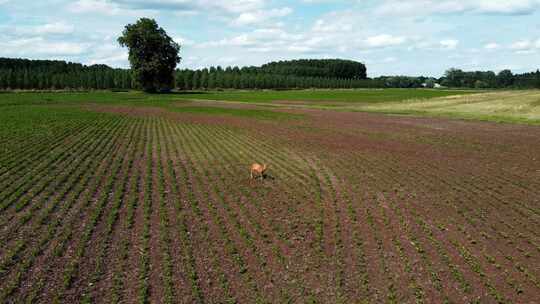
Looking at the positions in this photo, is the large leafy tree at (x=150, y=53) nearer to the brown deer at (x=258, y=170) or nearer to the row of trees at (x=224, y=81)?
the row of trees at (x=224, y=81)

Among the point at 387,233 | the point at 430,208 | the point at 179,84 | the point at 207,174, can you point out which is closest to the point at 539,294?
the point at 387,233

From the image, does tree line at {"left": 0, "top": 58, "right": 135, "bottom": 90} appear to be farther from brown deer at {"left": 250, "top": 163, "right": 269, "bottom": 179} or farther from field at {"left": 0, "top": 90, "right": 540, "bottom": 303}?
brown deer at {"left": 250, "top": 163, "right": 269, "bottom": 179}

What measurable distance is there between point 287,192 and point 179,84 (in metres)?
148

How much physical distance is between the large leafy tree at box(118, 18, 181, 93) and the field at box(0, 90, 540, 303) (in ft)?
282

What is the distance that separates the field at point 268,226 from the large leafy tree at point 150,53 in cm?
8592

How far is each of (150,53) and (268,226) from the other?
10475cm

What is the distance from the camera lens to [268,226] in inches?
494

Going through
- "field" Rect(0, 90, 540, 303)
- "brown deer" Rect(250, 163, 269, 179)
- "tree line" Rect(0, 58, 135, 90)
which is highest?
"tree line" Rect(0, 58, 135, 90)

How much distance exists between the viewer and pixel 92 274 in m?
9.41

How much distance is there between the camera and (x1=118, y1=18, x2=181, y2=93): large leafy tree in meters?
109

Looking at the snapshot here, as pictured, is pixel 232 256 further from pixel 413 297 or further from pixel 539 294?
pixel 539 294

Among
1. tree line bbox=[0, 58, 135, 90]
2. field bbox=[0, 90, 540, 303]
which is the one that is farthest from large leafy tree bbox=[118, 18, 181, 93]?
field bbox=[0, 90, 540, 303]

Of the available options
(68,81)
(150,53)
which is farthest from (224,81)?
(150,53)

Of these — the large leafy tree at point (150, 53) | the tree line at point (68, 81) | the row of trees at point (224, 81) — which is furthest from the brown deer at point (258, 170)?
the row of trees at point (224, 81)
